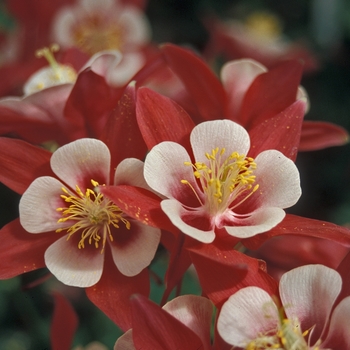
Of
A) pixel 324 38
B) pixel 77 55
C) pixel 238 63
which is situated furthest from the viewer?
pixel 324 38

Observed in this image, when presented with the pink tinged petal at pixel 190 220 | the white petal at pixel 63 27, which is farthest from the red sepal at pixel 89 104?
the white petal at pixel 63 27

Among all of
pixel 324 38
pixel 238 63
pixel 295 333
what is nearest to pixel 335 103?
pixel 324 38

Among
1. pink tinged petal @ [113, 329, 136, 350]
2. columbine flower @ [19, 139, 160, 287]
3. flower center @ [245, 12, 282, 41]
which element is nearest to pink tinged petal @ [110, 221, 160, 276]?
columbine flower @ [19, 139, 160, 287]

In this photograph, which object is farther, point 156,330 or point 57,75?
point 57,75

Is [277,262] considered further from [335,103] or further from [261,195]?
[335,103]

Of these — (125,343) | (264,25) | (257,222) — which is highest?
(257,222)

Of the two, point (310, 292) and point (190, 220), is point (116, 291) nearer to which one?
point (190, 220)

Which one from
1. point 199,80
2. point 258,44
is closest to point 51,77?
point 199,80
